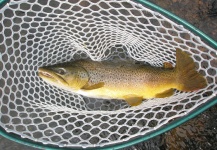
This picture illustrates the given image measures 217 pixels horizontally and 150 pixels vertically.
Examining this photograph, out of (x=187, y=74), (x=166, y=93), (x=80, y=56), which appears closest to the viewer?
(x=187, y=74)

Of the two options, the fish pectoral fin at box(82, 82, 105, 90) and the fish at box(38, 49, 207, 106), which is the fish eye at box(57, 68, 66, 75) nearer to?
the fish at box(38, 49, 207, 106)

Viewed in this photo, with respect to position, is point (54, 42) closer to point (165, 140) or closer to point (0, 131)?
point (0, 131)

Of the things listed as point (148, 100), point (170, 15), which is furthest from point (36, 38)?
point (170, 15)

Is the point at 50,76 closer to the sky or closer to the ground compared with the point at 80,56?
closer to the sky

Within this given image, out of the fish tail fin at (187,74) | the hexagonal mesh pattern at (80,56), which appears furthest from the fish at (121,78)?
the hexagonal mesh pattern at (80,56)

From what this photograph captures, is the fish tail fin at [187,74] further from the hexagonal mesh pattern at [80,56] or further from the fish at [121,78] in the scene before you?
the hexagonal mesh pattern at [80,56]

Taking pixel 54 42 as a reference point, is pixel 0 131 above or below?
below

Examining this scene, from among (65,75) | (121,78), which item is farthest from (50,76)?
(121,78)

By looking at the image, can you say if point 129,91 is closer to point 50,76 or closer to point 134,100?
point 134,100
